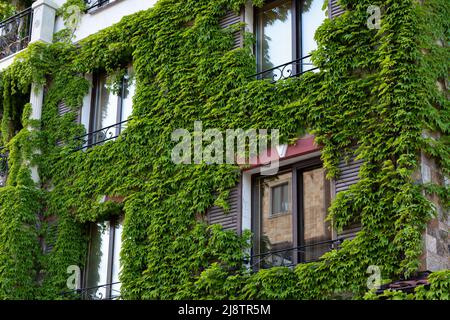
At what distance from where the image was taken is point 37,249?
67.1ft

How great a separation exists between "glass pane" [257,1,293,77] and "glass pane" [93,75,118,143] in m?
4.25

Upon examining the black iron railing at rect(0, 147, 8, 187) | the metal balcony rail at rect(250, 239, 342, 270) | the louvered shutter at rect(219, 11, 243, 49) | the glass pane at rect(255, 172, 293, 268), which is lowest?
the metal balcony rail at rect(250, 239, 342, 270)

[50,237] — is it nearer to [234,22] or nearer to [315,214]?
[234,22]

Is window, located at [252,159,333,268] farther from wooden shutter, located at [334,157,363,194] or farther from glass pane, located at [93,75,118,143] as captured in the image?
glass pane, located at [93,75,118,143]

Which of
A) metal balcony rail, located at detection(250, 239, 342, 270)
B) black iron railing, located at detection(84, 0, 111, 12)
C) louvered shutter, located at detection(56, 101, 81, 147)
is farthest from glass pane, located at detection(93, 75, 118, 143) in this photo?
metal balcony rail, located at detection(250, 239, 342, 270)

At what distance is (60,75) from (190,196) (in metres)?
6.14

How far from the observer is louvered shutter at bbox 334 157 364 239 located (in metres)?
15.6

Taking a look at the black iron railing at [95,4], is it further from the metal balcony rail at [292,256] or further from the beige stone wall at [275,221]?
Answer: the metal balcony rail at [292,256]

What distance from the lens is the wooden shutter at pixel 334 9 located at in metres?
17.2

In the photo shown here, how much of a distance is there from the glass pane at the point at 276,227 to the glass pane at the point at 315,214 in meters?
0.34

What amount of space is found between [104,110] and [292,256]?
287 inches

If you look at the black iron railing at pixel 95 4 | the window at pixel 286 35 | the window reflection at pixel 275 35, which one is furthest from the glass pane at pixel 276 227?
the black iron railing at pixel 95 4

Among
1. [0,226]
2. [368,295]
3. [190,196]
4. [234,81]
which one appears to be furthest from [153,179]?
[368,295]
